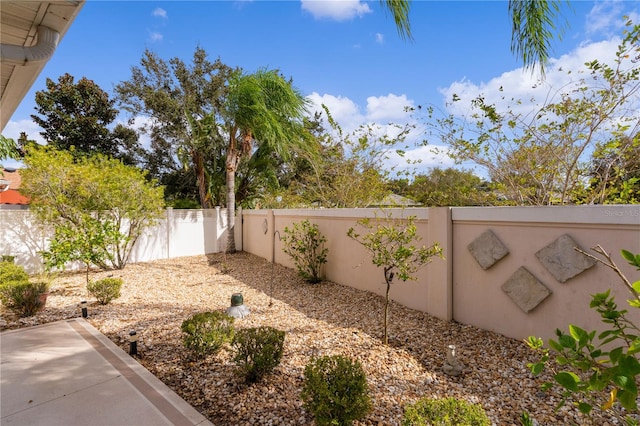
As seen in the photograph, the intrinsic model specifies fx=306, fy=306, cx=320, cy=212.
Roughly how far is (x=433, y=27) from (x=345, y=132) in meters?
6.25

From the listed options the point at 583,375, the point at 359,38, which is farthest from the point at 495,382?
the point at 359,38

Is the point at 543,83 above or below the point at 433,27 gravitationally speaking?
below

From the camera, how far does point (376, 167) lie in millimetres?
9625

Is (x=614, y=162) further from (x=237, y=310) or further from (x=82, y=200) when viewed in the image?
(x=82, y=200)

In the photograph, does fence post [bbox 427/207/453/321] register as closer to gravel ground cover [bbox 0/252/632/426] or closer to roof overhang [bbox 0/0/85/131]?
gravel ground cover [bbox 0/252/632/426]

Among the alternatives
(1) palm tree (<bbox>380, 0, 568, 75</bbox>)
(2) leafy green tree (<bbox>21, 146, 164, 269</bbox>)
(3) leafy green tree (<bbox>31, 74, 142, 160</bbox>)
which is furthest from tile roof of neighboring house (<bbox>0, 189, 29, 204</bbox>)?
(1) palm tree (<bbox>380, 0, 568, 75</bbox>)

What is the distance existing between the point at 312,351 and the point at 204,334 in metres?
1.33

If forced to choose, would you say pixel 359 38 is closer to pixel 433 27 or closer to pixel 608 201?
pixel 433 27

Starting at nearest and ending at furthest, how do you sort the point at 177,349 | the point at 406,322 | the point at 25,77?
the point at 25,77 → the point at 177,349 → the point at 406,322

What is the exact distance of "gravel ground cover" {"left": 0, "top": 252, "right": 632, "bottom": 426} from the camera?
2746 mm

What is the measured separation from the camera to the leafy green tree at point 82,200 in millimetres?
7178

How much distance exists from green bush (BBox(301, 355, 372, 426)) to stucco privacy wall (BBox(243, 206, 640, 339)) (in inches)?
101

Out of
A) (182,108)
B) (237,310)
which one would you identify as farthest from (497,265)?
(182,108)

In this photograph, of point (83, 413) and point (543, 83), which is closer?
point (83, 413)
